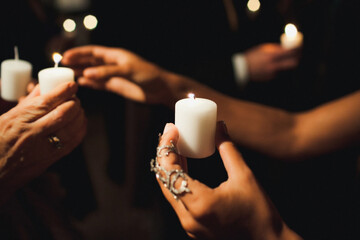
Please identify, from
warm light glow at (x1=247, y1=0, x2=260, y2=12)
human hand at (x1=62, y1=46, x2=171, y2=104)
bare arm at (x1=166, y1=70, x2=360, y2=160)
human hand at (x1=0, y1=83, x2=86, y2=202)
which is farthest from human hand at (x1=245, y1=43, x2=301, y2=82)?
human hand at (x1=0, y1=83, x2=86, y2=202)

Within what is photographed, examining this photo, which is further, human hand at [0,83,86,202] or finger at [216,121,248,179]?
human hand at [0,83,86,202]

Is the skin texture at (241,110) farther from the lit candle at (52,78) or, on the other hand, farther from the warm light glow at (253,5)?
the warm light glow at (253,5)

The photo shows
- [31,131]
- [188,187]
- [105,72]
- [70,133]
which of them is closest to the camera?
[188,187]

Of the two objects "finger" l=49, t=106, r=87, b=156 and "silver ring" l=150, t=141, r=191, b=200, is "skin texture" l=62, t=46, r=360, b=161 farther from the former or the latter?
"silver ring" l=150, t=141, r=191, b=200

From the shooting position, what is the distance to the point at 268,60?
1.65 metres

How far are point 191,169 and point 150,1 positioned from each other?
1039 mm

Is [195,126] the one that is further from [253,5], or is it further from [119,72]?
[253,5]

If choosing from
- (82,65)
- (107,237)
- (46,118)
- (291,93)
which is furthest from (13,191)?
(291,93)

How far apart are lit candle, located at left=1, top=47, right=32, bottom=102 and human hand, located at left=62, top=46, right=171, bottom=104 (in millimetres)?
167

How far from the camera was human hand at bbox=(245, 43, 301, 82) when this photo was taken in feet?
5.19

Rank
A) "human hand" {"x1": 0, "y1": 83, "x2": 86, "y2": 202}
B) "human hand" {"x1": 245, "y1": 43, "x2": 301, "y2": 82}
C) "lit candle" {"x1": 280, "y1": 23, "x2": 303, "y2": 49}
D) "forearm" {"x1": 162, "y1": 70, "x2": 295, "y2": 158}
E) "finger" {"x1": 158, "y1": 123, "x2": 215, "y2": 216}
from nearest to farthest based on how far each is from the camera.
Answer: "finger" {"x1": 158, "y1": 123, "x2": 215, "y2": 216}, "human hand" {"x1": 0, "y1": 83, "x2": 86, "y2": 202}, "forearm" {"x1": 162, "y1": 70, "x2": 295, "y2": 158}, "lit candle" {"x1": 280, "y1": 23, "x2": 303, "y2": 49}, "human hand" {"x1": 245, "y1": 43, "x2": 301, "y2": 82}

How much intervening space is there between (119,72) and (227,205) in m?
0.67

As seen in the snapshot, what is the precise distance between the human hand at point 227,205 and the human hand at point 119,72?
0.44 meters

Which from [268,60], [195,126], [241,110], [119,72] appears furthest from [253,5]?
[195,126]
